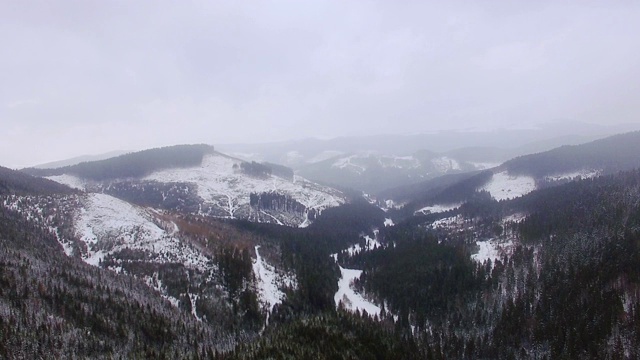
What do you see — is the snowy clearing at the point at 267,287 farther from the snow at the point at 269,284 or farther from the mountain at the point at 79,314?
the mountain at the point at 79,314

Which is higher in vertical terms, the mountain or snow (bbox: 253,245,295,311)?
the mountain

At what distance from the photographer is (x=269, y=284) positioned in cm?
18562

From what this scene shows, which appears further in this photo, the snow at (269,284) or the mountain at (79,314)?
the snow at (269,284)

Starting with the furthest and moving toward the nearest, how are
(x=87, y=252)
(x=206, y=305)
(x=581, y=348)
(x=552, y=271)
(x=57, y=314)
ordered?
(x=87, y=252) < (x=552, y=271) < (x=206, y=305) < (x=581, y=348) < (x=57, y=314)

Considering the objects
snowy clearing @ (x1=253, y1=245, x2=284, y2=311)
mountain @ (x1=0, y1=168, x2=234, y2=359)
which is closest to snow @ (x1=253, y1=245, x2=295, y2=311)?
snowy clearing @ (x1=253, y1=245, x2=284, y2=311)

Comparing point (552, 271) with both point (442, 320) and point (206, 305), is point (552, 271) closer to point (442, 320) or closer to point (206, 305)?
point (442, 320)

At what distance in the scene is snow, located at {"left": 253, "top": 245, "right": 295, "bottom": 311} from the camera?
17275 centimetres

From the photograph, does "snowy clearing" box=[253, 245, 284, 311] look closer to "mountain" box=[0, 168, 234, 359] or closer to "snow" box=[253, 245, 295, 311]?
"snow" box=[253, 245, 295, 311]

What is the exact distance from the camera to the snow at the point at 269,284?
17275cm

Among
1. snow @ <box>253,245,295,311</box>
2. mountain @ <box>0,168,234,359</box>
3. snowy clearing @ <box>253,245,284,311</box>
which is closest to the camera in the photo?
mountain @ <box>0,168,234,359</box>

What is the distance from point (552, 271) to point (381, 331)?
81617mm

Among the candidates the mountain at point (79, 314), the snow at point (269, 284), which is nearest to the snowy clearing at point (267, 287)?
the snow at point (269, 284)

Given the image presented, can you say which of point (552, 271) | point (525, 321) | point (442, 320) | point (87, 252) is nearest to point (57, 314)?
point (87, 252)

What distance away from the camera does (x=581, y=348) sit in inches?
5123
